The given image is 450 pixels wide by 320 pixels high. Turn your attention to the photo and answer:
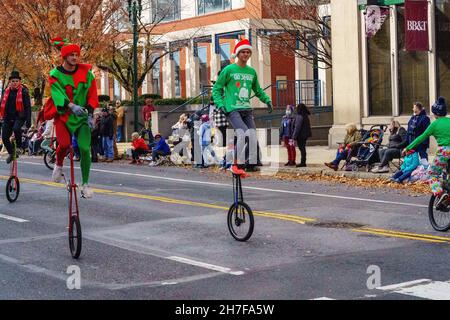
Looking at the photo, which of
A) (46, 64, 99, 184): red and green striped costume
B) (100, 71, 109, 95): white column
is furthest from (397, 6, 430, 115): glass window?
(100, 71, 109, 95): white column

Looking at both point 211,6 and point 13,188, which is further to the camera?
point 211,6

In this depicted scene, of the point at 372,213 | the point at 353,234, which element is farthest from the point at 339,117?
the point at 353,234

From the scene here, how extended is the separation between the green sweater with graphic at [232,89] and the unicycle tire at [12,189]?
5.73 metres

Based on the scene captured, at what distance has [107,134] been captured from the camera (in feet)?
89.6

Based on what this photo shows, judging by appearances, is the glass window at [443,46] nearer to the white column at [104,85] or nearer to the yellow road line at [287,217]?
the yellow road line at [287,217]

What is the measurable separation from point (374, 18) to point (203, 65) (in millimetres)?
22950

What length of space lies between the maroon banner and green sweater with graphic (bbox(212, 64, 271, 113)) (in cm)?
1518

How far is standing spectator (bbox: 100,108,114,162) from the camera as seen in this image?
2720cm

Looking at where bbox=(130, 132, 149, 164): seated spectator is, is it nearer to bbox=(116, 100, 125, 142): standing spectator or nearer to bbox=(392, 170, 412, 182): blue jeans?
bbox=(392, 170, 412, 182): blue jeans

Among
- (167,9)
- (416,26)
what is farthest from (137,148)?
(167,9)

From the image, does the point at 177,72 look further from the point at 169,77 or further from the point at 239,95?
the point at 239,95

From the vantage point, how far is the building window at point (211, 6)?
46.0m
